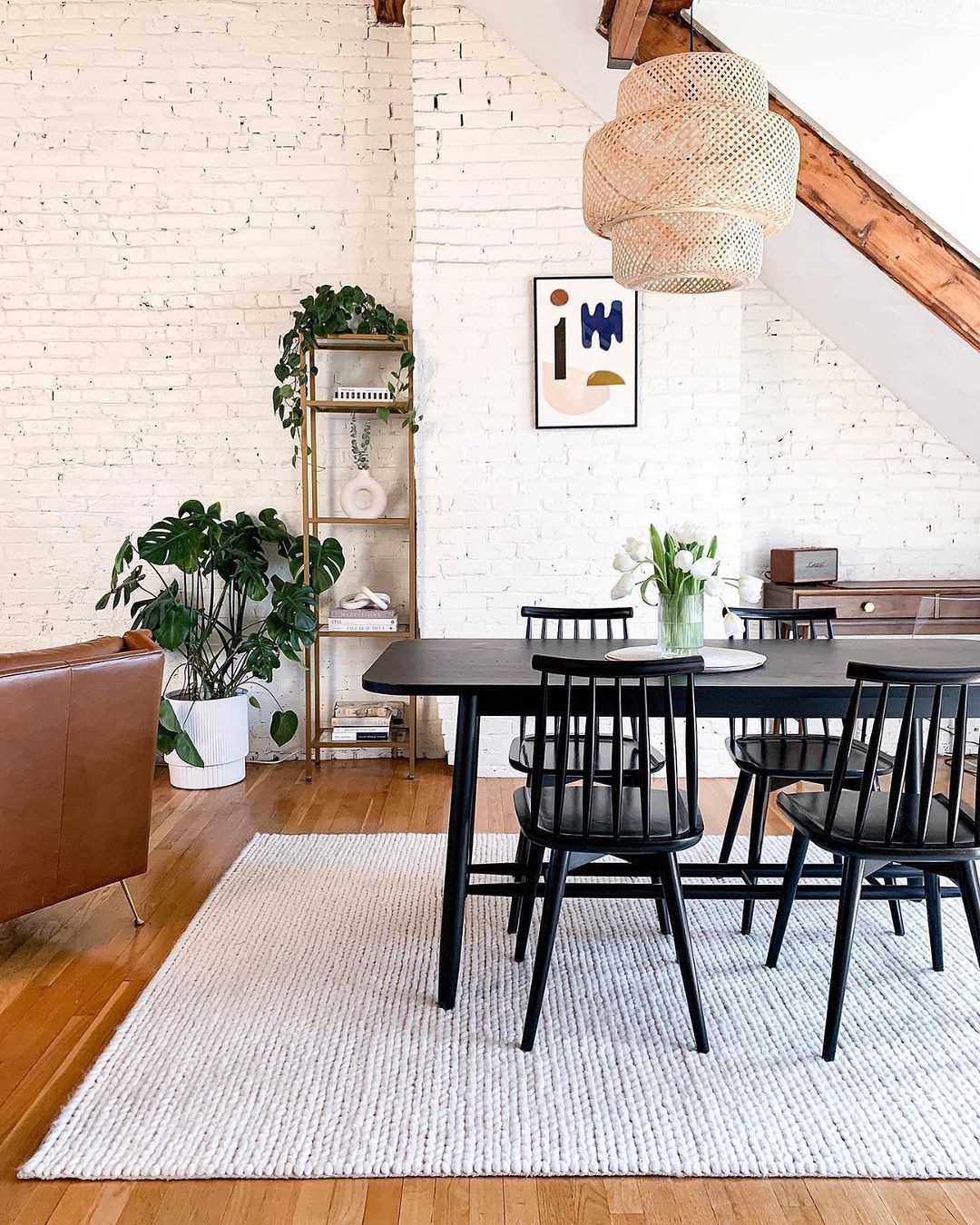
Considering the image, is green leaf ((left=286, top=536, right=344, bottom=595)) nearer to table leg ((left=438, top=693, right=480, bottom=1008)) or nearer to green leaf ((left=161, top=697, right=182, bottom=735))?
green leaf ((left=161, top=697, right=182, bottom=735))

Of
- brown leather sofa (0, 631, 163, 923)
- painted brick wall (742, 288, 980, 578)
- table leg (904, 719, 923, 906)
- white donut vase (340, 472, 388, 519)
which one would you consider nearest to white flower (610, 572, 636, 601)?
table leg (904, 719, 923, 906)

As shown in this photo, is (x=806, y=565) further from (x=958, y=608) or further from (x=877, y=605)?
(x=958, y=608)

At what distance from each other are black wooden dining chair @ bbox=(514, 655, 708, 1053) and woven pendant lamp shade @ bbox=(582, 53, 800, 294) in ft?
3.22

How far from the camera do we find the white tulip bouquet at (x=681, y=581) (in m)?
2.59

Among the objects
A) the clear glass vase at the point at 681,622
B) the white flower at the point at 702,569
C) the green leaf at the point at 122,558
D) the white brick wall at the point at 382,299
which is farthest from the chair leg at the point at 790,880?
the green leaf at the point at 122,558

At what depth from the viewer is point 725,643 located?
301 centimetres

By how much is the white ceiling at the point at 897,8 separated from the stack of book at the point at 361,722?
3069mm

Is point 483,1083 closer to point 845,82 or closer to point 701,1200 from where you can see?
point 701,1200

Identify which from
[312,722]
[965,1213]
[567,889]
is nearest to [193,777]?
[312,722]

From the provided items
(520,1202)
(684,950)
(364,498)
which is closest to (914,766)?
(684,950)

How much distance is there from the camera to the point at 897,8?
3.42m

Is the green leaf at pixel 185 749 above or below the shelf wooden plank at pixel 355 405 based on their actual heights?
below

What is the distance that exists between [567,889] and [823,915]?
0.97m

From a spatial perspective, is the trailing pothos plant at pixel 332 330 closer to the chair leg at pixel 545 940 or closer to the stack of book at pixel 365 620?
the stack of book at pixel 365 620
